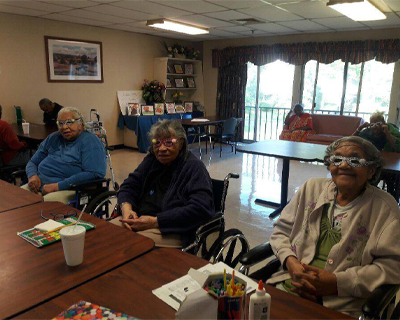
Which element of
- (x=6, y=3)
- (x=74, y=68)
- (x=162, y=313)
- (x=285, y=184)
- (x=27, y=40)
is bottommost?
(x=285, y=184)

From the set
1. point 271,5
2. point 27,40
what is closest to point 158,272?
point 271,5

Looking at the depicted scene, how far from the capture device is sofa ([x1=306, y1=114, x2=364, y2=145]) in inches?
249

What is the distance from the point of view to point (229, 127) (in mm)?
6473

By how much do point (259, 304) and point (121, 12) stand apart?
502 centimetres

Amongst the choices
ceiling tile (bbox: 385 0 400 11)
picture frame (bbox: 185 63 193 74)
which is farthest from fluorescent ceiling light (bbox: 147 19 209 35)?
ceiling tile (bbox: 385 0 400 11)

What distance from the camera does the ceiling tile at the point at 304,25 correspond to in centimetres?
560

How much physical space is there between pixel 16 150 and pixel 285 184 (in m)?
3.02

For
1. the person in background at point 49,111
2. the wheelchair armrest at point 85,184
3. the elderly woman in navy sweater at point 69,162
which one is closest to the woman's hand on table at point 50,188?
the elderly woman in navy sweater at point 69,162

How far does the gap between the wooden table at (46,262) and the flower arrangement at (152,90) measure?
233 inches

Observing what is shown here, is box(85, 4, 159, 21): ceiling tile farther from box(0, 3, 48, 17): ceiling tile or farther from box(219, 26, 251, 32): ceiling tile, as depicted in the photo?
box(219, 26, 251, 32): ceiling tile

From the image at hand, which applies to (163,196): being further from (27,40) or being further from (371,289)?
(27,40)

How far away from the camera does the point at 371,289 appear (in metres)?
1.30

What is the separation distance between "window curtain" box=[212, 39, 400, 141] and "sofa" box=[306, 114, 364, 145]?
3.58ft

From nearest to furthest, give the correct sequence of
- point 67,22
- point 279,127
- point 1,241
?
point 1,241 → point 67,22 → point 279,127
